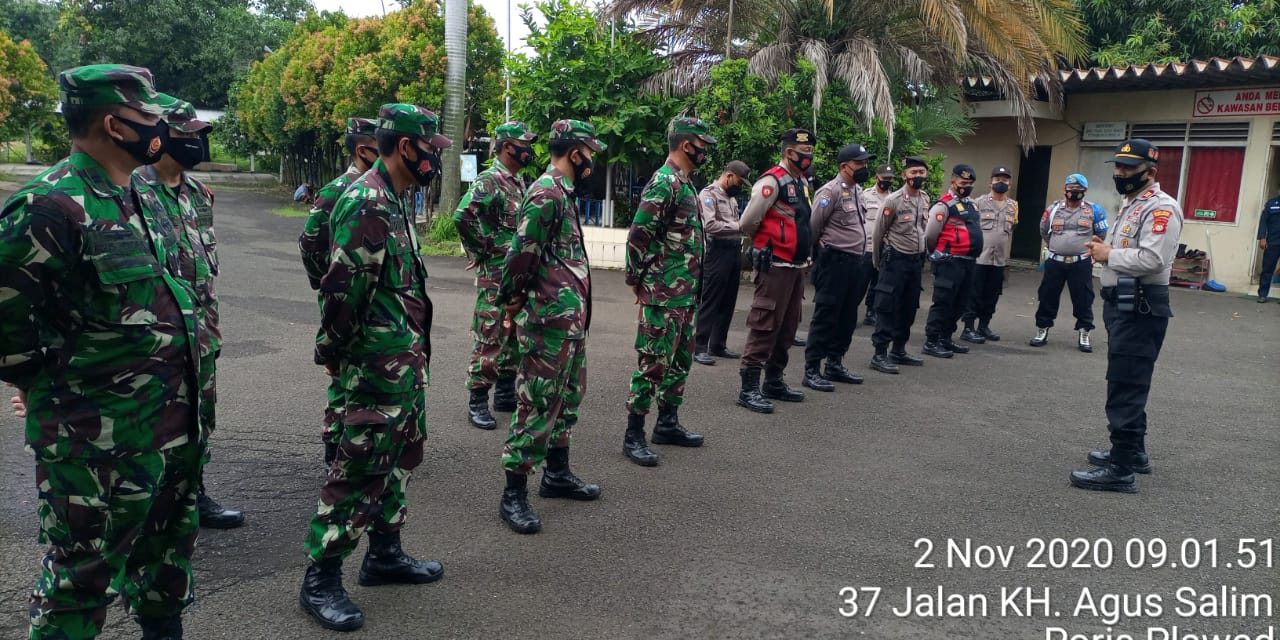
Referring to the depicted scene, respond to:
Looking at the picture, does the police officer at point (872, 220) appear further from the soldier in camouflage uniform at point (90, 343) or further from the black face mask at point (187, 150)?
the soldier in camouflage uniform at point (90, 343)

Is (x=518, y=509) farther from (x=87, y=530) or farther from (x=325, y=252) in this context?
(x=87, y=530)

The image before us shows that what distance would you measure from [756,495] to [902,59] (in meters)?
9.37

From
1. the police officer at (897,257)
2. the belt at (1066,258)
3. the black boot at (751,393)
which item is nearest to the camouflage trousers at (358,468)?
the black boot at (751,393)

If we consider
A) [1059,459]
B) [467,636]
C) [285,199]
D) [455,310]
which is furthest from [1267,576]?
[285,199]

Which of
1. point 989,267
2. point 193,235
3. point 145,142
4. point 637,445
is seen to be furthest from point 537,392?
point 989,267

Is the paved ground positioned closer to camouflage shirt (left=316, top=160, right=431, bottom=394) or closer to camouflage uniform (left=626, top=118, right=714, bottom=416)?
camouflage uniform (left=626, top=118, right=714, bottom=416)

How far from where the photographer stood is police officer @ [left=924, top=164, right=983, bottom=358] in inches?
348

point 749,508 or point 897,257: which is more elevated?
point 897,257

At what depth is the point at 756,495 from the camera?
4.73m

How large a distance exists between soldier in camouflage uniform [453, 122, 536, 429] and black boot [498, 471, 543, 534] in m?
1.55

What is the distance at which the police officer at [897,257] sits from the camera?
800 centimetres

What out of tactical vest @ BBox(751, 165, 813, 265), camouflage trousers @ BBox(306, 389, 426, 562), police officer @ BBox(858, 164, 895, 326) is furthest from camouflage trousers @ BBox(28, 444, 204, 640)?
police officer @ BBox(858, 164, 895, 326)

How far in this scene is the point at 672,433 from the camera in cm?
553

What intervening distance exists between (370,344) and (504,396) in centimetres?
299
